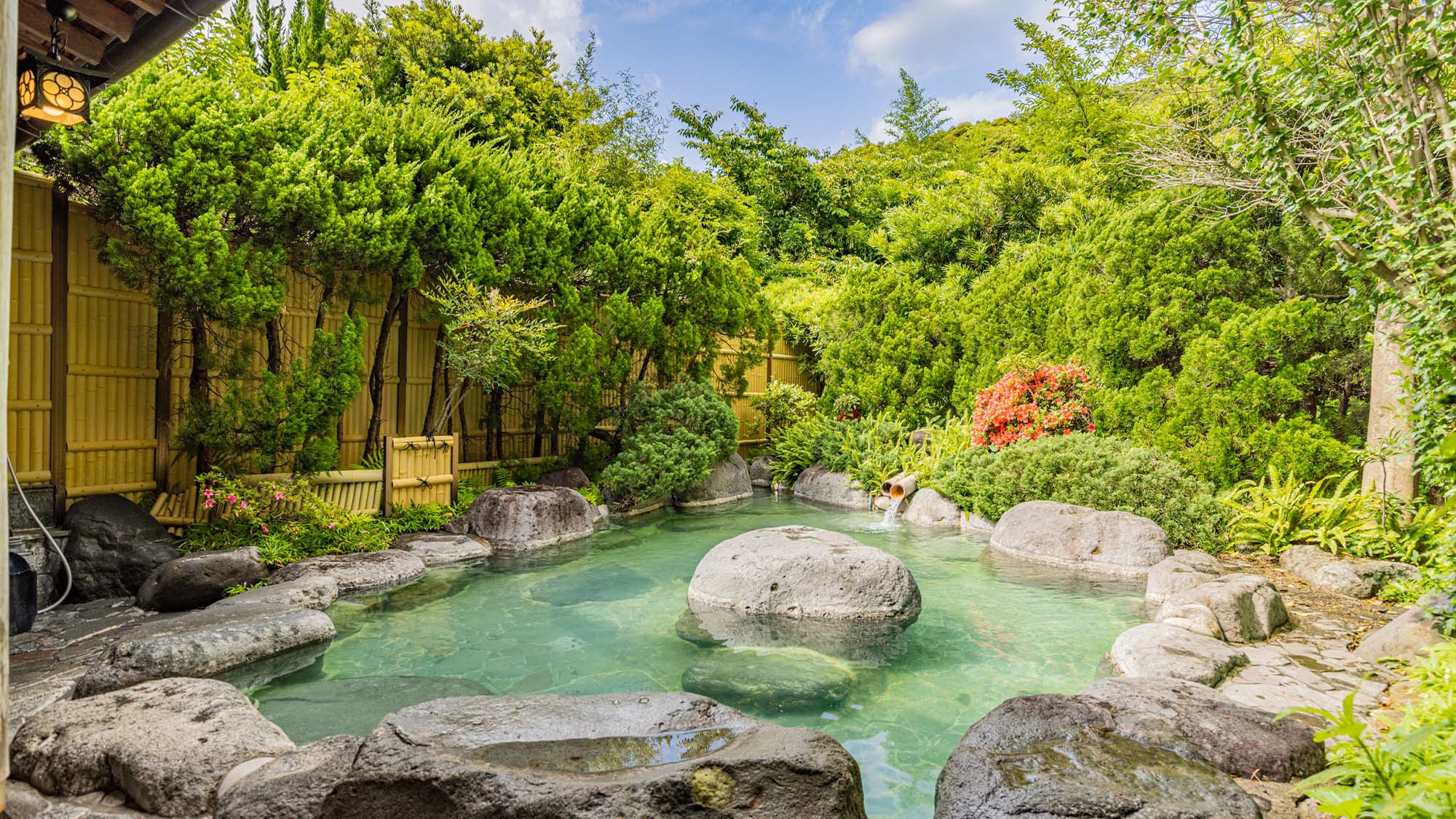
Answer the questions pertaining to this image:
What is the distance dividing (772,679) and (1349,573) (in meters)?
5.17

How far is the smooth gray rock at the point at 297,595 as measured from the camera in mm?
5812

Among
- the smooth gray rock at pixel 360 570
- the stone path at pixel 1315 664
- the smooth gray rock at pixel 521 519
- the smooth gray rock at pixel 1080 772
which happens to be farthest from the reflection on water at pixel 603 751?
the smooth gray rock at pixel 521 519

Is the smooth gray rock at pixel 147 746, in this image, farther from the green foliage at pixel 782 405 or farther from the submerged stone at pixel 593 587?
the green foliage at pixel 782 405

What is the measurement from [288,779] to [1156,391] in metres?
9.83

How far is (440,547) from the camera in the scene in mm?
7957

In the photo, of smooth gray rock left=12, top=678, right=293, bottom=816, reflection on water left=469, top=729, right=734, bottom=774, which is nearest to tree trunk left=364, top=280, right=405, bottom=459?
smooth gray rock left=12, top=678, right=293, bottom=816

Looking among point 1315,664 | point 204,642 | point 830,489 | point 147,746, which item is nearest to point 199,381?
point 204,642

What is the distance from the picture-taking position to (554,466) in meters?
11.2

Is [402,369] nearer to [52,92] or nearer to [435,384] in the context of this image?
[435,384]

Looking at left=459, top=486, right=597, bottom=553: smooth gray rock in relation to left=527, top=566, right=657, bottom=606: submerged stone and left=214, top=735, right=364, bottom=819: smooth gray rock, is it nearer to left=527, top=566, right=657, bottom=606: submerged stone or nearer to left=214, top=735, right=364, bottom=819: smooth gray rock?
left=527, top=566, right=657, bottom=606: submerged stone

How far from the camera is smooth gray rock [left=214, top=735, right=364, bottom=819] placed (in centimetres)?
286

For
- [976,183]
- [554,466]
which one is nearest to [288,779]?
[554,466]

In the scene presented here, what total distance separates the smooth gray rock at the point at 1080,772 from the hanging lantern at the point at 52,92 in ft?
18.5

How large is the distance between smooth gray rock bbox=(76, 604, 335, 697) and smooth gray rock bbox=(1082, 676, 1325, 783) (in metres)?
5.17
